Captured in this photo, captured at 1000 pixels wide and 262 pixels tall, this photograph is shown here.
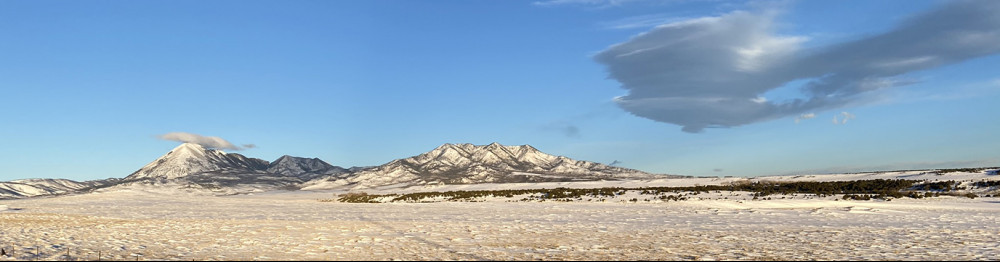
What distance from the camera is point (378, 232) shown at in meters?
18.5

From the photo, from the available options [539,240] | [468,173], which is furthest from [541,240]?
[468,173]

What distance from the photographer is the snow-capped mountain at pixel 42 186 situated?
159 metres

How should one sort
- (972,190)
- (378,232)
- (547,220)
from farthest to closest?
(972,190), (547,220), (378,232)

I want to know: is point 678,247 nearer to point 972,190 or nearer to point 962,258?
point 962,258

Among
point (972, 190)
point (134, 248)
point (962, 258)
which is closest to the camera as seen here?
point (962, 258)

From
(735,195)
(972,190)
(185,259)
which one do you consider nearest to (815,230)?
(185,259)

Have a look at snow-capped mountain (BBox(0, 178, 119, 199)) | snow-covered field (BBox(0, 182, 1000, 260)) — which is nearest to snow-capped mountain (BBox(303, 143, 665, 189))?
snow-capped mountain (BBox(0, 178, 119, 199))

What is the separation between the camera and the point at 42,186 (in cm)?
17112

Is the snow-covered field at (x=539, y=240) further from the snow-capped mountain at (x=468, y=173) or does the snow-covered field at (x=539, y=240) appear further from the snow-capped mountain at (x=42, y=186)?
the snow-capped mountain at (x=42, y=186)

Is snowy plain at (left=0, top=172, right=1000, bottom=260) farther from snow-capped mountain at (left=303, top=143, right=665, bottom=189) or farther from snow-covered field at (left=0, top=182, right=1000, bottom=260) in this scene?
snow-capped mountain at (left=303, top=143, right=665, bottom=189)

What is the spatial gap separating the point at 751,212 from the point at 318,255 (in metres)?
21.3

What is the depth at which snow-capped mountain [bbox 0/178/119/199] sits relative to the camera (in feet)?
522

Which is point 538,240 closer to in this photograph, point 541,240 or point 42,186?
point 541,240

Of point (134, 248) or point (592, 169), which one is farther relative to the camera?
point (592, 169)
